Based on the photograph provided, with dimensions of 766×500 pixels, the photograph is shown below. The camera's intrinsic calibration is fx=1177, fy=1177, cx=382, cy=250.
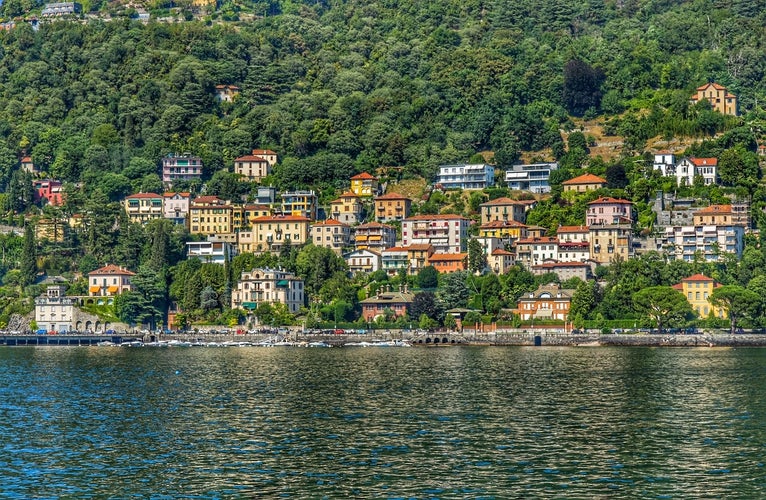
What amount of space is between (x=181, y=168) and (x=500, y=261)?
51.9m

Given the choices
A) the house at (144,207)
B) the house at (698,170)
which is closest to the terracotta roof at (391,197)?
the house at (144,207)

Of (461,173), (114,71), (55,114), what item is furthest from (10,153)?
(461,173)

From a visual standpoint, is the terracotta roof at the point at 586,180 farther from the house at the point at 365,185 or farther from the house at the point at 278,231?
the house at the point at 278,231

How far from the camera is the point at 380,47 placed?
18438 centimetres

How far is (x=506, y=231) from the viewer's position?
428 ft

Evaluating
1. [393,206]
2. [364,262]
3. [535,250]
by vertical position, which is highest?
[393,206]

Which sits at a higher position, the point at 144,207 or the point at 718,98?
the point at 718,98

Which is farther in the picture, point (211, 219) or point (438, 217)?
point (211, 219)

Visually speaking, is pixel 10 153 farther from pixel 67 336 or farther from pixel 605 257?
pixel 605 257

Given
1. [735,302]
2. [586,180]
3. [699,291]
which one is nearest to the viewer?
[735,302]

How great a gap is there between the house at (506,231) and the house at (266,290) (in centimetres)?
2228

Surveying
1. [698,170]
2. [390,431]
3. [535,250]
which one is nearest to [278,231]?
[535,250]

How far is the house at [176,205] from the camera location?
5733 inches

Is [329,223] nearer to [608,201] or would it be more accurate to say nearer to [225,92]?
[608,201]
